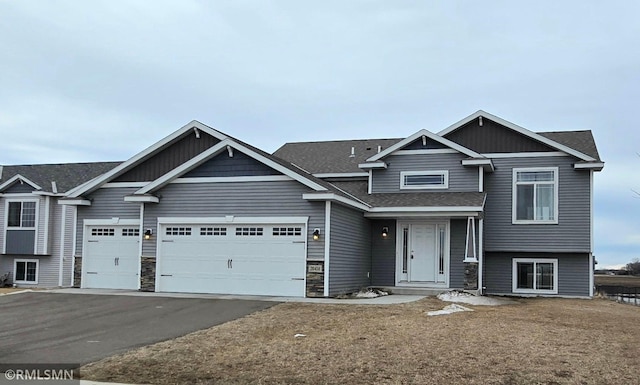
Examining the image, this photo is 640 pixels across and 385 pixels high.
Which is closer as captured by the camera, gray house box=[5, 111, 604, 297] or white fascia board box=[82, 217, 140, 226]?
gray house box=[5, 111, 604, 297]

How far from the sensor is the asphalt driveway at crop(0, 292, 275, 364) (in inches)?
389

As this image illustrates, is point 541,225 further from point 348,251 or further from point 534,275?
point 348,251

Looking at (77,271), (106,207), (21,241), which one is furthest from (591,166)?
(21,241)

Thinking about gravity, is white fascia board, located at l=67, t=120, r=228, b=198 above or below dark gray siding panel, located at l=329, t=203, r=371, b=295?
above

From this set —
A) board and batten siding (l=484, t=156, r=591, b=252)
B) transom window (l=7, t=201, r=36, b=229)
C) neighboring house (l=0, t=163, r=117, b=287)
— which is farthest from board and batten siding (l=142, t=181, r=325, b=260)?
transom window (l=7, t=201, r=36, b=229)

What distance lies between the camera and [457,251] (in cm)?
1975

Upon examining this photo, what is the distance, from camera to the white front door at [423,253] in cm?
1998

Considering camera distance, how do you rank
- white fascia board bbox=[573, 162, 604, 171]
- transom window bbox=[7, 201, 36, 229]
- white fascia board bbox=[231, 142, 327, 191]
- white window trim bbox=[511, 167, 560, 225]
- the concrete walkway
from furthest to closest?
transom window bbox=[7, 201, 36, 229]
white window trim bbox=[511, 167, 560, 225]
white fascia board bbox=[573, 162, 604, 171]
white fascia board bbox=[231, 142, 327, 191]
the concrete walkway

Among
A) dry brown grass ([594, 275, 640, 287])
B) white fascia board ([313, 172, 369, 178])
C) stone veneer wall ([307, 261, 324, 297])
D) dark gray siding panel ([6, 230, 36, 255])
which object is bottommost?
dry brown grass ([594, 275, 640, 287])

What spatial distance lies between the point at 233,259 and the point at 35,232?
39.1 ft

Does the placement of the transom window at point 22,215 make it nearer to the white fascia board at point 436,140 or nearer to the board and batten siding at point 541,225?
the white fascia board at point 436,140

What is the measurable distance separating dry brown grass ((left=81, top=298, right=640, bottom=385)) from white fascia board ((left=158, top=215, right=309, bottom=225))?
14.8ft

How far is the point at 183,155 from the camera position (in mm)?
20703

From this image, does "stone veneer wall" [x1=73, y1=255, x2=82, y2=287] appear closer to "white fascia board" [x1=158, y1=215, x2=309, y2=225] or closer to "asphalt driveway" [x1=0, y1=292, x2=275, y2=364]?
"asphalt driveway" [x1=0, y1=292, x2=275, y2=364]
